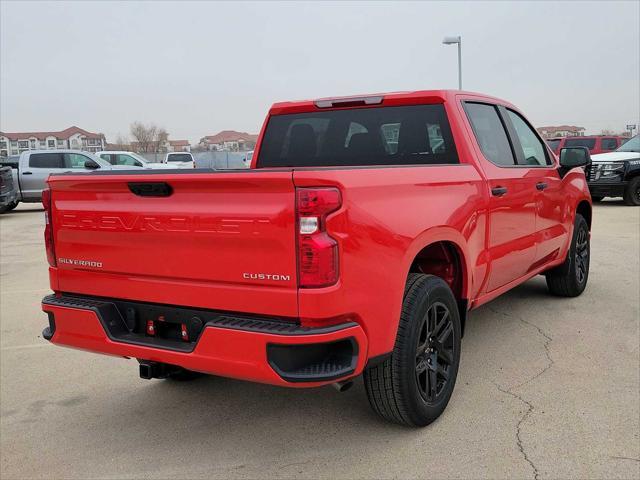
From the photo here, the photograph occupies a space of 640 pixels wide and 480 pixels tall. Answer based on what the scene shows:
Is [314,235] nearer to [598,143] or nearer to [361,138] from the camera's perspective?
[361,138]

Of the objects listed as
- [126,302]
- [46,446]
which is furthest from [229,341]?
[46,446]

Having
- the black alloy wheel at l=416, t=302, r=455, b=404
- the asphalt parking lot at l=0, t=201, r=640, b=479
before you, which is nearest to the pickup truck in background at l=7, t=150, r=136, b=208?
the asphalt parking lot at l=0, t=201, r=640, b=479

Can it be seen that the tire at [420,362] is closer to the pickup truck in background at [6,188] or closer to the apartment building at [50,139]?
the pickup truck in background at [6,188]

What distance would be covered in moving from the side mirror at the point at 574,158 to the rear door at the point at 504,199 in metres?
0.82

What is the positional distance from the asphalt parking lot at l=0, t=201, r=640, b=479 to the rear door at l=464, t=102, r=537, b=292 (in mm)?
672

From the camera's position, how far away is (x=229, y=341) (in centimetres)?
254

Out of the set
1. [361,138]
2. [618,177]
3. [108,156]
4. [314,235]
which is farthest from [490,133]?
[108,156]

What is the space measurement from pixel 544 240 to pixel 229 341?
126 inches

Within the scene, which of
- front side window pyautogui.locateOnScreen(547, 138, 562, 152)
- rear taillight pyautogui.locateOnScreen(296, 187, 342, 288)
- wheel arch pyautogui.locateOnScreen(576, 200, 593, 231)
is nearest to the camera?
rear taillight pyautogui.locateOnScreen(296, 187, 342, 288)

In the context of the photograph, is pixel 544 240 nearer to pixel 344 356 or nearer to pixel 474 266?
pixel 474 266

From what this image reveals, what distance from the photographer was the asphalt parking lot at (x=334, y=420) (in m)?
2.84

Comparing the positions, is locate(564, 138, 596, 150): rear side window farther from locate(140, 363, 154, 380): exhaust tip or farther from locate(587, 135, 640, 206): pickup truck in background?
locate(140, 363, 154, 380): exhaust tip

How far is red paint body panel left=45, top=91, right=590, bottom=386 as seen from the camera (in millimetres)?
2461

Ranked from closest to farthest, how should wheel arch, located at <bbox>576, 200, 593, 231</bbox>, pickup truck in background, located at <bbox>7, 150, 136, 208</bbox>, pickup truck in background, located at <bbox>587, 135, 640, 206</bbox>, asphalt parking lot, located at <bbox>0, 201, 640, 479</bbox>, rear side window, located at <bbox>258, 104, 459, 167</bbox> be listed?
asphalt parking lot, located at <bbox>0, 201, 640, 479</bbox>
rear side window, located at <bbox>258, 104, 459, 167</bbox>
wheel arch, located at <bbox>576, 200, 593, 231</bbox>
pickup truck in background, located at <bbox>587, 135, 640, 206</bbox>
pickup truck in background, located at <bbox>7, 150, 136, 208</bbox>
